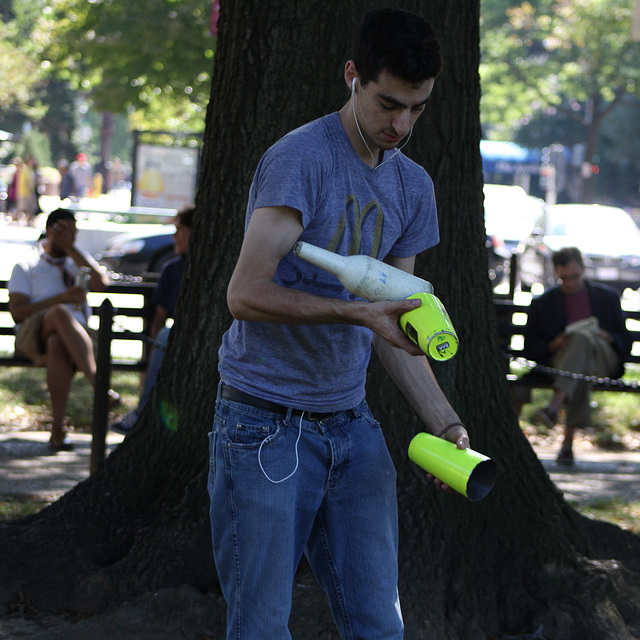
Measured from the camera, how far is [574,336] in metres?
7.16

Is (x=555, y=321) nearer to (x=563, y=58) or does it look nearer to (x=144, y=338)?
(x=144, y=338)

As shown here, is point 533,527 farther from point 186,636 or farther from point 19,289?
point 19,289

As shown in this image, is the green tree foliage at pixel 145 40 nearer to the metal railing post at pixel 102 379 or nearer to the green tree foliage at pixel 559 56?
the metal railing post at pixel 102 379

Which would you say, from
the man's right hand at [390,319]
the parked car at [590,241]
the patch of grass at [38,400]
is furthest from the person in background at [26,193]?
the man's right hand at [390,319]

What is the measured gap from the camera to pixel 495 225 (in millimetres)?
21062

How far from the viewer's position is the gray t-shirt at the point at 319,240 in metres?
2.40

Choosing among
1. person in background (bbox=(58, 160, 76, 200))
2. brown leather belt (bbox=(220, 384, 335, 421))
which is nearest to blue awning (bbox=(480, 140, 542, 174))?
person in background (bbox=(58, 160, 76, 200))

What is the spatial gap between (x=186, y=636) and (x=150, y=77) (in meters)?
16.3

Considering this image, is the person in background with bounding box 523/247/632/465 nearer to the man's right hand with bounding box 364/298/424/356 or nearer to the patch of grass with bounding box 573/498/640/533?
the patch of grass with bounding box 573/498/640/533

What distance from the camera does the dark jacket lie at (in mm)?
7320

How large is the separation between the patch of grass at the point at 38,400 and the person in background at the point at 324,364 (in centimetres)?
Result: 497

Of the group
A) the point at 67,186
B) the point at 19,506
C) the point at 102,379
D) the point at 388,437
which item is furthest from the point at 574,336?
the point at 67,186

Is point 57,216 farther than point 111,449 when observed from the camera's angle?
Yes

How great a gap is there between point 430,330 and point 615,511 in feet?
12.9
